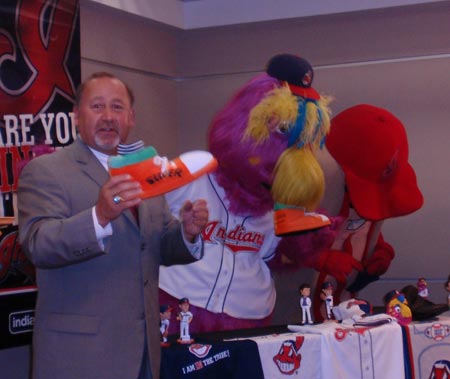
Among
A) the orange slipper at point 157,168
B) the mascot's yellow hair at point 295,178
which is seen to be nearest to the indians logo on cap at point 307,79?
the mascot's yellow hair at point 295,178

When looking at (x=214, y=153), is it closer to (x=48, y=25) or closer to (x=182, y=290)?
(x=182, y=290)

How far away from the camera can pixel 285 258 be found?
3121mm

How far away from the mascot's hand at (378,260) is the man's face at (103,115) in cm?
165

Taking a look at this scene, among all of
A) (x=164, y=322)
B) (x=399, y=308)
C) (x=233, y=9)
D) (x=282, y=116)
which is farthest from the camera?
(x=233, y=9)

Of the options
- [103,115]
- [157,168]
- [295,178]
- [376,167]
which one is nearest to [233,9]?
[376,167]

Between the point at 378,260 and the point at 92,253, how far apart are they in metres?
1.91

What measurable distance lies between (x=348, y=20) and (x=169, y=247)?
7.65ft

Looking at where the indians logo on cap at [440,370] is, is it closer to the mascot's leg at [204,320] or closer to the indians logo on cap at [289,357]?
the indians logo on cap at [289,357]

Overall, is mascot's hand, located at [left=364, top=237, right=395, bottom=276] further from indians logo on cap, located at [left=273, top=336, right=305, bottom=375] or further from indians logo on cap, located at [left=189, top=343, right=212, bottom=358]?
indians logo on cap, located at [left=189, top=343, right=212, bottom=358]

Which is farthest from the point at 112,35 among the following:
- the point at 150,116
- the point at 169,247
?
the point at 169,247

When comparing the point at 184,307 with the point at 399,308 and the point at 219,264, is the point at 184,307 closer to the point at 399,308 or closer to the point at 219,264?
the point at 219,264

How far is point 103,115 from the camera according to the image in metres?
2.20

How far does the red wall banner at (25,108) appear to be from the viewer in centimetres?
317

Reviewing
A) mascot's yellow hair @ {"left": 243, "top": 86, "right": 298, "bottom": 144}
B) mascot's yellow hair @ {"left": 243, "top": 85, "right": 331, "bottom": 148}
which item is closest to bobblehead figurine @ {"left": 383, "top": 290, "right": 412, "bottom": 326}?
mascot's yellow hair @ {"left": 243, "top": 85, "right": 331, "bottom": 148}
